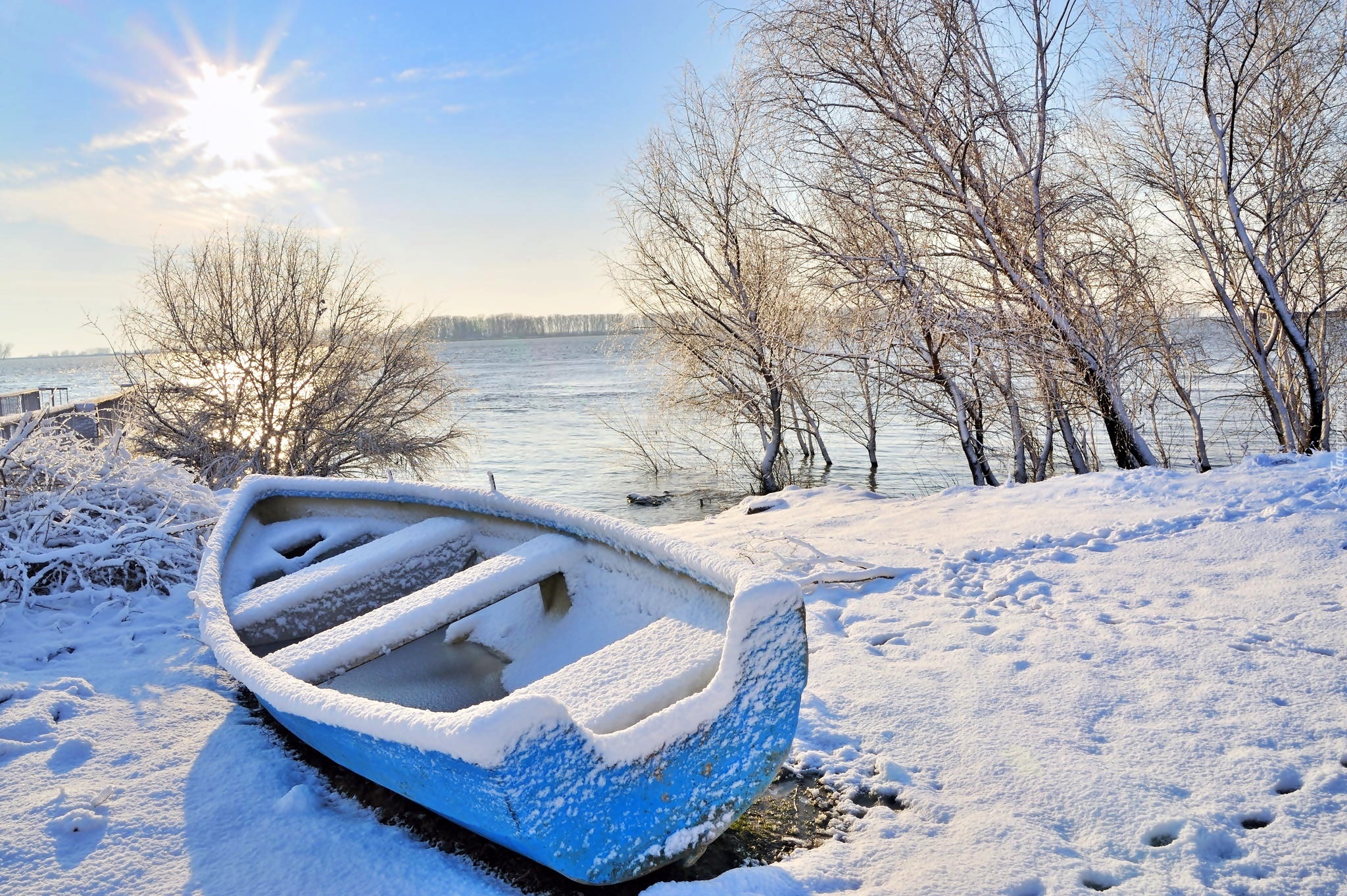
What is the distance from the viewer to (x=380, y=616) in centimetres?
278

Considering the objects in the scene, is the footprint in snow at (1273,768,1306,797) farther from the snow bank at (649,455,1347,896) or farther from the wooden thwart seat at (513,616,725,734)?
the wooden thwart seat at (513,616,725,734)

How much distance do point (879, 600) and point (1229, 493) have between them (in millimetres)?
2859

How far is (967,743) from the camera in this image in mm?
2662

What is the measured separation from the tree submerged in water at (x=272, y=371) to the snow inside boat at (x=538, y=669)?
33.7 ft

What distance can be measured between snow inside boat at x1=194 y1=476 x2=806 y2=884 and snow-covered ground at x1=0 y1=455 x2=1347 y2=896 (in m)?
0.28

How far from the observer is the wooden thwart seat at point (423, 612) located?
2572mm

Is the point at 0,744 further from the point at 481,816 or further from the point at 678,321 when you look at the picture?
the point at 678,321

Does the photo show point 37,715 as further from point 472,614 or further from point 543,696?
point 543,696

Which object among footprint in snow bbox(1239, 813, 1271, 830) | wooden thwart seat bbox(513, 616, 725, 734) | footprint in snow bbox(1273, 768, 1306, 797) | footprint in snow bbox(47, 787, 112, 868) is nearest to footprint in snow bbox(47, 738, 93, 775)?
footprint in snow bbox(47, 787, 112, 868)

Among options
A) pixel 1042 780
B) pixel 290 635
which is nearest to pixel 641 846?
pixel 1042 780

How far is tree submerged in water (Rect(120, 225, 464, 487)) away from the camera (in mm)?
13180

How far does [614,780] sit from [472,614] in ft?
6.08

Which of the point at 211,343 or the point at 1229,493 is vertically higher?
the point at 211,343

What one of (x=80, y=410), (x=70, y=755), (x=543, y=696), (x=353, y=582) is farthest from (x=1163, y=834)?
Answer: (x=80, y=410)
